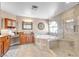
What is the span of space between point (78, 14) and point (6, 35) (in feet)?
6.72

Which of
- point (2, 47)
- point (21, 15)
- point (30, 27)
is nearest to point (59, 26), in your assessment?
point (30, 27)

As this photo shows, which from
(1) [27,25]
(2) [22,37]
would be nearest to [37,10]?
(1) [27,25]

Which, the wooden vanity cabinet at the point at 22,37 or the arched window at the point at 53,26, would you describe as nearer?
the arched window at the point at 53,26

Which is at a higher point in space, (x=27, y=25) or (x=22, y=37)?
(x=27, y=25)

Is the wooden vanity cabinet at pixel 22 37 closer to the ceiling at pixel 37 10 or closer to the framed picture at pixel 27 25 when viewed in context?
the framed picture at pixel 27 25

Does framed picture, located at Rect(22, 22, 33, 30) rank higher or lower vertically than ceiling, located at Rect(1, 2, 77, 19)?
lower

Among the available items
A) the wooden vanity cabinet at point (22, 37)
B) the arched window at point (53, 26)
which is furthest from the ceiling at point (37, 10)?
the wooden vanity cabinet at point (22, 37)

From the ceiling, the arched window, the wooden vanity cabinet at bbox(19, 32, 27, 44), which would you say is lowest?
the wooden vanity cabinet at bbox(19, 32, 27, 44)

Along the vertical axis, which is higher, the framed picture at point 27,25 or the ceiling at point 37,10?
the ceiling at point 37,10

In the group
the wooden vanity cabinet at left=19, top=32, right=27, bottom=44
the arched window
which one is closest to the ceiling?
the arched window

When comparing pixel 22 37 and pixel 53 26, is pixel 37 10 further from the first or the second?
pixel 22 37

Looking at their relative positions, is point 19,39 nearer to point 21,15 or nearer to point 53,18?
point 21,15

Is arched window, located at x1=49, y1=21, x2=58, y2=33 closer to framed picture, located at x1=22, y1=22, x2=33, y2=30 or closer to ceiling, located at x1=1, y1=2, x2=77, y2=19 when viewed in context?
ceiling, located at x1=1, y1=2, x2=77, y2=19

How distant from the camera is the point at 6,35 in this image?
3164 mm
